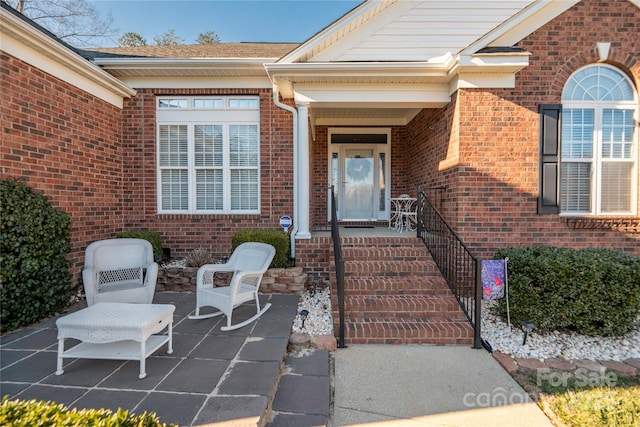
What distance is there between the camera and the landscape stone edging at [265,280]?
196 inches

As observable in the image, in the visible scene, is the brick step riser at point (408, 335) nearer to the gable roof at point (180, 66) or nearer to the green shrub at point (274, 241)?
the green shrub at point (274, 241)

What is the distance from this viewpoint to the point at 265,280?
4984mm

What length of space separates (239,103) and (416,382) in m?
5.47

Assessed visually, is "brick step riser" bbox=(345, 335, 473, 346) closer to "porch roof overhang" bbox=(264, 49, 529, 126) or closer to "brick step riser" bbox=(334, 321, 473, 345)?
"brick step riser" bbox=(334, 321, 473, 345)

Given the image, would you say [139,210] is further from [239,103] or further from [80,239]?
[239,103]

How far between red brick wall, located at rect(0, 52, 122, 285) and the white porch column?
3514 mm

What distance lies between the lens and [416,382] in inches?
112

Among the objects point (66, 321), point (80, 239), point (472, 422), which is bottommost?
point (472, 422)

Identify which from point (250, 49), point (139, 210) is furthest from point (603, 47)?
point (139, 210)

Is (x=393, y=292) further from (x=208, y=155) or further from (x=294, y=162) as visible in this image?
(x=208, y=155)

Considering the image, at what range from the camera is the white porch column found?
5285mm

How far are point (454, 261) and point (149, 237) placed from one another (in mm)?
5253

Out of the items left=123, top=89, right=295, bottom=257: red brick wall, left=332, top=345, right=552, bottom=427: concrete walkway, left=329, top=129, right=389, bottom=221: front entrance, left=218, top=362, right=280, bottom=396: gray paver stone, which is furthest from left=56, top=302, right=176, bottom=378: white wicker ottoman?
left=329, top=129, right=389, bottom=221: front entrance

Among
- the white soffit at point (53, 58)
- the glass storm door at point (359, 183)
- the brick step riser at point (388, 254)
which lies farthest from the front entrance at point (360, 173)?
the white soffit at point (53, 58)
